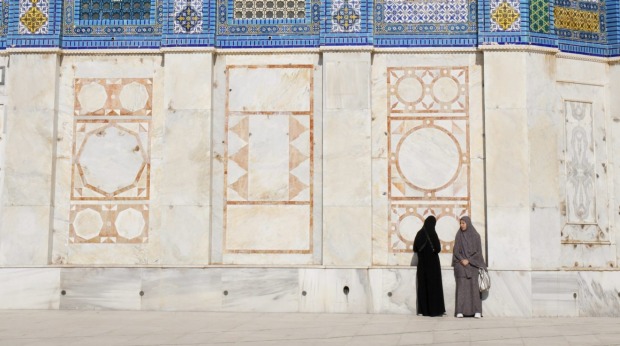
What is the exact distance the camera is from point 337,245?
40.3 ft

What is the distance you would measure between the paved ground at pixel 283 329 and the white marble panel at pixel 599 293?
0.35 meters

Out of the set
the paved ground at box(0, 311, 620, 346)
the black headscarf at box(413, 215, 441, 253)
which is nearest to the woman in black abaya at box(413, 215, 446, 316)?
the black headscarf at box(413, 215, 441, 253)

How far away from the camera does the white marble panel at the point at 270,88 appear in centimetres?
1280

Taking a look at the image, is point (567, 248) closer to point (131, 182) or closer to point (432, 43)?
point (432, 43)

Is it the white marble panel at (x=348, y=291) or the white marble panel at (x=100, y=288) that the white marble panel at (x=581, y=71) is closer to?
the white marble panel at (x=348, y=291)

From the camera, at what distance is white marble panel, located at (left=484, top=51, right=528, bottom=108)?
12.4 metres

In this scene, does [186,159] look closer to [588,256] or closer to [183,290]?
[183,290]

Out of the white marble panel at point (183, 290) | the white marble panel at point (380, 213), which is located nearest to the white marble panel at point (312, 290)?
the white marble panel at point (380, 213)

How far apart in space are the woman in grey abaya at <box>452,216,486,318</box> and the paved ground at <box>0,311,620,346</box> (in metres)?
0.38

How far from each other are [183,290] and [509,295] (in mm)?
4300

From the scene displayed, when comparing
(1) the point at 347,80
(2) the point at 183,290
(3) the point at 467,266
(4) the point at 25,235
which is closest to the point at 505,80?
(1) the point at 347,80

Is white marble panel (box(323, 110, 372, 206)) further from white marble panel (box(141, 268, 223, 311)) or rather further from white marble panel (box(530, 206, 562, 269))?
white marble panel (box(530, 206, 562, 269))

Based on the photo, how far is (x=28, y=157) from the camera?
12664mm

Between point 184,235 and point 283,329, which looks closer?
point 283,329
